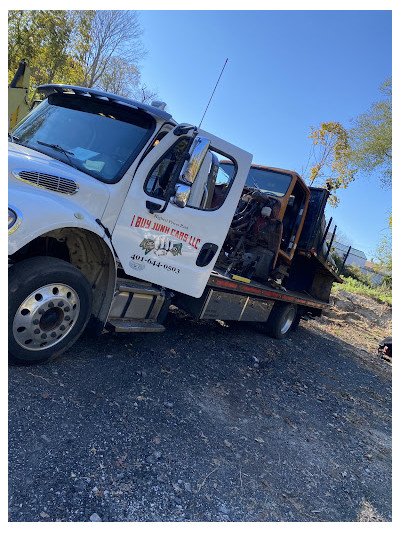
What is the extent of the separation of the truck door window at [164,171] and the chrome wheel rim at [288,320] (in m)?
4.56

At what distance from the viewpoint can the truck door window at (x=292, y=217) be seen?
23.5ft

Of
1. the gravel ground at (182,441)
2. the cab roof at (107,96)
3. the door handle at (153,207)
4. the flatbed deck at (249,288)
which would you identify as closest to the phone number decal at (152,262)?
the door handle at (153,207)

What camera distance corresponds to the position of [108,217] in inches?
140

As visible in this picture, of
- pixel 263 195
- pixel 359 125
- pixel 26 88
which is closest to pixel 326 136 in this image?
pixel 359 125

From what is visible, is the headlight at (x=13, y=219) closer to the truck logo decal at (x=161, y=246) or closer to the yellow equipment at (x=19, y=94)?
the truck logo decal at (x=161, y=246)

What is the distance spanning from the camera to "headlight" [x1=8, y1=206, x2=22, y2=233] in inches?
107

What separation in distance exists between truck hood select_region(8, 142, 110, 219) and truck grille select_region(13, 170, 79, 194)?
2 centimetres

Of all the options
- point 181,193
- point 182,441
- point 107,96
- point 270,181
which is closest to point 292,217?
point 270,181

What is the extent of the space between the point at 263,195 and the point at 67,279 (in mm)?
3976

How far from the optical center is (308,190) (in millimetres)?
7363

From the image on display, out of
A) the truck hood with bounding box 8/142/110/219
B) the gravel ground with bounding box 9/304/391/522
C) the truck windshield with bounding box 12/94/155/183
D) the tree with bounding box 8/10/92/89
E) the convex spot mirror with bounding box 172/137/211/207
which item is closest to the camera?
the gravel ground with bounding box 9/304/391/522

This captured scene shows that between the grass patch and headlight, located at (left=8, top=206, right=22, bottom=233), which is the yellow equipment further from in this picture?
the grass patch

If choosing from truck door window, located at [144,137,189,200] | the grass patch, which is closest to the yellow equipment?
truck door window, located at [144,137,189,200]

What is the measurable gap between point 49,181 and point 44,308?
1.06 m
